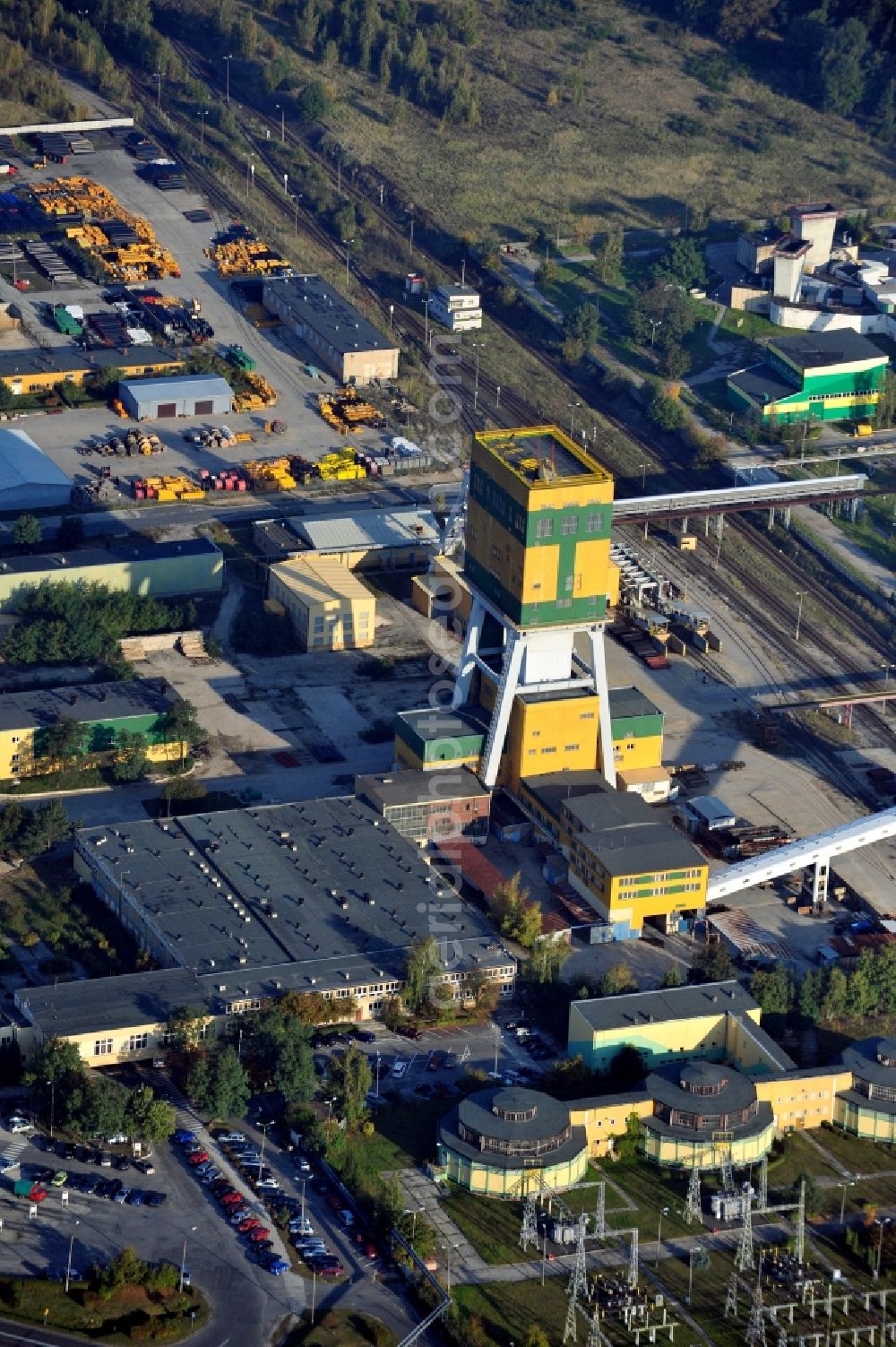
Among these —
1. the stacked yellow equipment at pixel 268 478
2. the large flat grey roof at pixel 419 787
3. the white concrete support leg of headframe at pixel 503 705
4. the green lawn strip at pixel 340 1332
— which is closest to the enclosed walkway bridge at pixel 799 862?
the white concrete support leg of headframe at pixel 503 705

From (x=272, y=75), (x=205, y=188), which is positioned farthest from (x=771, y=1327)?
(x=272, y=75)

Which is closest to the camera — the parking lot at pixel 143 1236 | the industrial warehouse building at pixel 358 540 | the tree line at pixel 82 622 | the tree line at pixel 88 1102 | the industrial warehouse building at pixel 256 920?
the parking lot at pixel 143 1236

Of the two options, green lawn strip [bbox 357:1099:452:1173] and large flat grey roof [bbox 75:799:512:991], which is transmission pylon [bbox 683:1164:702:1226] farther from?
large flat grey roof [bbox 75:799:512:991]

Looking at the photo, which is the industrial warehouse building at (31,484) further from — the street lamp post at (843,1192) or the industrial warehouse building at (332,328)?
the street lamp post at (843,1192)

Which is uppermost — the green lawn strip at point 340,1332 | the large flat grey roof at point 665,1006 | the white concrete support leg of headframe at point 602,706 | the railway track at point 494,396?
the white concrete support leg of headframe at point 602,706

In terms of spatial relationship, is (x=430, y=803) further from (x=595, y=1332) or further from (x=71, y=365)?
(x=71, y=365)

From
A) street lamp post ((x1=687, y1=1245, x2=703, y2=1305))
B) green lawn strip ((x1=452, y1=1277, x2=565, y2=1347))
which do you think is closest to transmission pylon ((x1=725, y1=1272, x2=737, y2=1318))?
street lamp post ((x1=687, y1=1245, x2=703, y2=1305))
